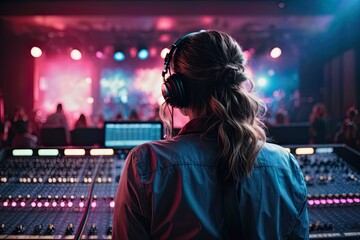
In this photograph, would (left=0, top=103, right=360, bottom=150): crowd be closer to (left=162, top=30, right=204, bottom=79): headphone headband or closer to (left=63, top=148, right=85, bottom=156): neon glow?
(left=63, top=148, right=85, bottom=156): neon glow

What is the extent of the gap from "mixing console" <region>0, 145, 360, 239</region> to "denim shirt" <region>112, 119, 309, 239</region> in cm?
73

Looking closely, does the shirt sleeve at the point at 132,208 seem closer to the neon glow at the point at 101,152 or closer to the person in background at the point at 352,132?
the neon glow at the point at 101,152

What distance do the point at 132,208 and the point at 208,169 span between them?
25cm

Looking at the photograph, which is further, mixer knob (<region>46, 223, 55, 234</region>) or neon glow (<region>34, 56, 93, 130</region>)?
neon glow (<region>34, 56, 93, 130</region>)

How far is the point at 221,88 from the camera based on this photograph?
3.59 ft

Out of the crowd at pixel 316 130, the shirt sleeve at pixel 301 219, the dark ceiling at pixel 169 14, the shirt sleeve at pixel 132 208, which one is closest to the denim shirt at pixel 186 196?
the shirt sleeve at pixel 132 208

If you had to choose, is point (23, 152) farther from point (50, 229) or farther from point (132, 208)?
point (132, 208)

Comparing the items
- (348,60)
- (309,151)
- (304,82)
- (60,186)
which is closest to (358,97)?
(348,60)

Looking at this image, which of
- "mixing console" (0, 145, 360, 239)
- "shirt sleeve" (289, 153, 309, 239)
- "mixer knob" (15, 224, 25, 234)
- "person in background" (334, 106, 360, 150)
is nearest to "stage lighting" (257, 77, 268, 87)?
"person in background" (334, 106, 360, 150)

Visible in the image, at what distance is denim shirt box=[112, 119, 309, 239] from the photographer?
1.01 meters

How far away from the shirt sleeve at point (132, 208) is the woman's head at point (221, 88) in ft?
0.83

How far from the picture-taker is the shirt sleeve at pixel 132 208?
104 cm

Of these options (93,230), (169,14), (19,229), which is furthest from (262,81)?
(19,229)

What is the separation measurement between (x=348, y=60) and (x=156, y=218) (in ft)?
30.4
